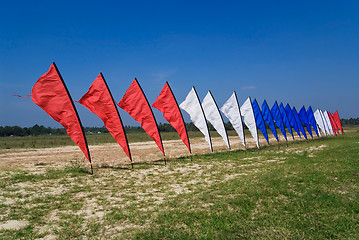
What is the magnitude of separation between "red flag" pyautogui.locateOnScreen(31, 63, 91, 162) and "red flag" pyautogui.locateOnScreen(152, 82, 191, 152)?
18.7 feet

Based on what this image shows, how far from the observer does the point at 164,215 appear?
21.0ft

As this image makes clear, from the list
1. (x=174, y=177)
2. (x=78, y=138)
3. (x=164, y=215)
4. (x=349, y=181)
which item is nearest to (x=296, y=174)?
(x=349, y=181)

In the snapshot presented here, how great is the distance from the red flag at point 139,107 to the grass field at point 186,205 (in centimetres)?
376

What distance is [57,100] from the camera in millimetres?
11602

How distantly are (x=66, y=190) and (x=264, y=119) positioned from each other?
18.3 m

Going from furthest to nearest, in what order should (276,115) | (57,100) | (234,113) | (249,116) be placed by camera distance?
(276,115), (249,116), (234,113), (57,100)

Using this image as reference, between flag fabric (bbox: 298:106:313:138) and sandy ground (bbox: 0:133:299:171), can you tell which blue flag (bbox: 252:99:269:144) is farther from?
flag fabric (bbox: 298:106:313:138)

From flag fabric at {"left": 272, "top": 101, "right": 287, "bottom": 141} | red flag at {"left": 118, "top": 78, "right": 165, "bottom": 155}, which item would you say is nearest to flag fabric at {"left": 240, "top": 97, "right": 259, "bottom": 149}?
flag fabric at {"left": 272, "top": 101, "right": 287, "bottom": 141}

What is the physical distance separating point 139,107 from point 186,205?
341 inches

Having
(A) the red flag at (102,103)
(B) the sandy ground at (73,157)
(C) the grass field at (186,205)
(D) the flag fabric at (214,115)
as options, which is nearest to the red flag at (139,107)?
(A) the red flag at (102,103)

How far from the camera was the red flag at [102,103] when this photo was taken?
43.2 ft

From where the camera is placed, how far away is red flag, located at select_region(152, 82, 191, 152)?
52.5 ft

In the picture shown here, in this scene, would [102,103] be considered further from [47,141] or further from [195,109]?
[47,141]

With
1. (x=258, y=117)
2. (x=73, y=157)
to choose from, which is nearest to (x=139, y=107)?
(x=73, y=157)
